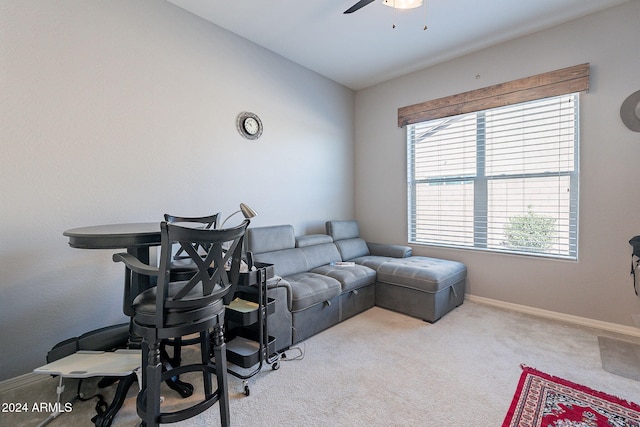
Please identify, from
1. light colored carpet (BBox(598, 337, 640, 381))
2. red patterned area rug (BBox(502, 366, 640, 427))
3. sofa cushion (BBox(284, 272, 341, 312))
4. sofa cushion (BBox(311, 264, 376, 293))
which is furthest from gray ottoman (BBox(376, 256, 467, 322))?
light colored carpet (BBox(598, 337, 640, 381))

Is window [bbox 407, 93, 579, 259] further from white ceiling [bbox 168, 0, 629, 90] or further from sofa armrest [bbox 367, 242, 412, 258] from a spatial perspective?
white ceiling [bbox 168, 0, 629, 90]

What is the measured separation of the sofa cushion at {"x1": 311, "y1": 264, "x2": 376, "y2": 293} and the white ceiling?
2.52 m

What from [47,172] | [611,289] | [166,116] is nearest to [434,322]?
[611,289]

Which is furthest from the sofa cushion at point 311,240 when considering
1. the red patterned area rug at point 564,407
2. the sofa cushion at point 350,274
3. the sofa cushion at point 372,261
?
the red patterned area rug at point 564,407

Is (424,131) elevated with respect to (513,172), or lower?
elevated

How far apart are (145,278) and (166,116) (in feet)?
5.01

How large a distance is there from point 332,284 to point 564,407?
1.79 meters

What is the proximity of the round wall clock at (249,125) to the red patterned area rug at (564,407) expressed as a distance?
318 cm

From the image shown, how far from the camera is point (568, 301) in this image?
9.91ft

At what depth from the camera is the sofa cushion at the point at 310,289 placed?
2.58m

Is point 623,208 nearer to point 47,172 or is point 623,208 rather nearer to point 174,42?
point 174,42

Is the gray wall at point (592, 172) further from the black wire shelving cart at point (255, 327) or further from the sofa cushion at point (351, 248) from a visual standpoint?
the black wire shelving cart at point (255, 327)

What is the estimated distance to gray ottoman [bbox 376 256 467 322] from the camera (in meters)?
3.02

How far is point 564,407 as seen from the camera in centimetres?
176
